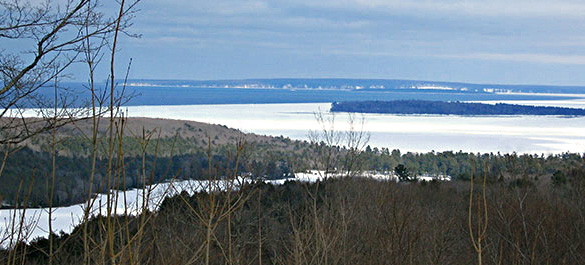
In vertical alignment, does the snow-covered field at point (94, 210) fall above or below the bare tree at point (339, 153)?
below

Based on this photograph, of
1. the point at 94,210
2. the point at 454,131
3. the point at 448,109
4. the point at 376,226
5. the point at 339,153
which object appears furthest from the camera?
the point at 448,109

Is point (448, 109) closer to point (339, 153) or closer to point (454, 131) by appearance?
point (454, 131)

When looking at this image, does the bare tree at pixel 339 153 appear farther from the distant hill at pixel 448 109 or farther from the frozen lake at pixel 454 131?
the distant hill at pixel 448 109

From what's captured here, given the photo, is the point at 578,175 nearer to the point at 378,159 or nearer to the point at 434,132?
the point at 378,159

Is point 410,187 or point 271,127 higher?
point 271,127

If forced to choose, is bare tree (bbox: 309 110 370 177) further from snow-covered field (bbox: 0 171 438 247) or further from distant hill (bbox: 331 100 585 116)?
distant hill (bbox: 331 100 585 116)

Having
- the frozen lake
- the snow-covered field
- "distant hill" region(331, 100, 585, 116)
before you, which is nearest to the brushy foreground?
the snow-covered field

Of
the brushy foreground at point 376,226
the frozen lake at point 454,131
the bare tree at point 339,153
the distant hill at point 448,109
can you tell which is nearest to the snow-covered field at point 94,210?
the brushy foreground at point 376,226

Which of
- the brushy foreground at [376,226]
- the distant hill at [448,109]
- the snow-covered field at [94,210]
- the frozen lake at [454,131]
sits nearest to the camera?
the snow-covered field at [94,210]

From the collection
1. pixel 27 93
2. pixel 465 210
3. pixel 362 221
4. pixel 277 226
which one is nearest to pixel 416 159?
pixel 465 210

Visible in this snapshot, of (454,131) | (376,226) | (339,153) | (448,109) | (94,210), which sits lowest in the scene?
(376,226)

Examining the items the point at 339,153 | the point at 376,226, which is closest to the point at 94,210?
the point at 376,226
